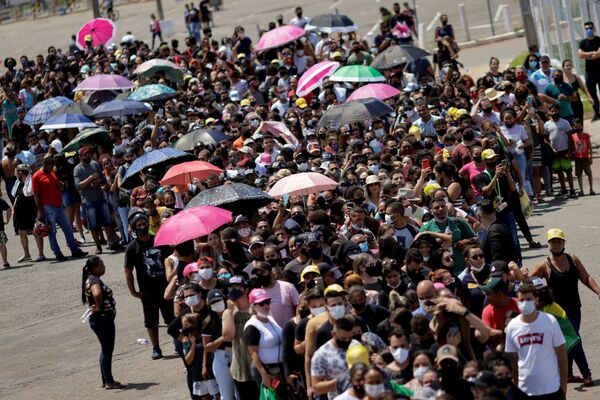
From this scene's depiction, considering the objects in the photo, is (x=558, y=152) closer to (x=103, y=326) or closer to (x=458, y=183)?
(x=458, y=183)

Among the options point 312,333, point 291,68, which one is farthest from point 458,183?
point 291,68

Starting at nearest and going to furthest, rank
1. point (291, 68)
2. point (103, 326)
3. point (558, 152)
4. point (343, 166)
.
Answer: point (103, 326), point (343, 166), point (558, 152), point (291, 68)

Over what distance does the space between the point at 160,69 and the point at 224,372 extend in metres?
18.4

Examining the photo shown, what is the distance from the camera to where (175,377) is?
14461mm

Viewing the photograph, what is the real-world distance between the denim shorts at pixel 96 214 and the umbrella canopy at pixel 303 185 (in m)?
5.07

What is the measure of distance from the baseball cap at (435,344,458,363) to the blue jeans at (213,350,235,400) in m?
2.93

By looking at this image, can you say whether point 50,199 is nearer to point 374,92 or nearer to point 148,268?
point 374,92

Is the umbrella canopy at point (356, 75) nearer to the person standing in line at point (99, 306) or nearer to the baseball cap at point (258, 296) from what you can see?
the person standing in line at point (99, 306)

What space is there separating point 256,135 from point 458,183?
642cm

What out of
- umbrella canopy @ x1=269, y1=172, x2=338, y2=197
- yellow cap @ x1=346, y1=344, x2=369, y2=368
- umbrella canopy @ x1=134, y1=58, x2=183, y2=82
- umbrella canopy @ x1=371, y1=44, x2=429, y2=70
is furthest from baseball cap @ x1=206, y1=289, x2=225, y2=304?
umbrella canopy @ x1=134, y1=58, x2=183, y2=82

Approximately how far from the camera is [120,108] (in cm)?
2528

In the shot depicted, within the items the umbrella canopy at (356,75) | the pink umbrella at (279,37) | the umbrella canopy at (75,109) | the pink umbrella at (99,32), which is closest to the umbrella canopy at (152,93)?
the umbrella canopy at (75,109)

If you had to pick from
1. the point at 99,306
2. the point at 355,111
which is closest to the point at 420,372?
the point at 99,306

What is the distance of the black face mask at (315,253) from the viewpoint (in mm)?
13344
